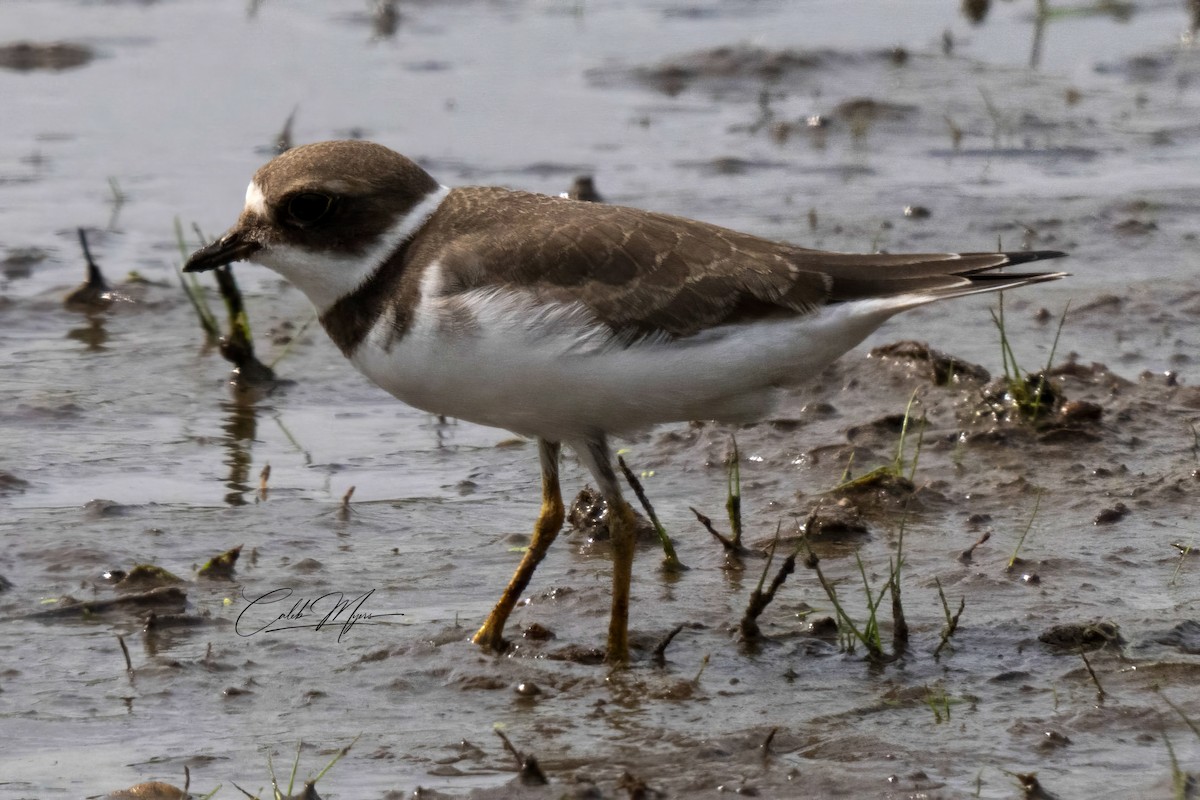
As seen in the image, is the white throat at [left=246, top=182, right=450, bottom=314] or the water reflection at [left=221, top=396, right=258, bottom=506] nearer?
the white throat at [left=246, top=182, right=450, bottom=314]

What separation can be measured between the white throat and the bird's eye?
0.28 ft

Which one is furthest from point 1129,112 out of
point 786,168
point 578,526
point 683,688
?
point 683,688

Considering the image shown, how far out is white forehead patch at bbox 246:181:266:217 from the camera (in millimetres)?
5243

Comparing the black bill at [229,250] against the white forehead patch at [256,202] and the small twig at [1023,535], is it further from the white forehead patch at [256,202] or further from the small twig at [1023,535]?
the small twig at [1023,535]

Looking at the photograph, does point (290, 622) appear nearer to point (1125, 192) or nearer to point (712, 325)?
point (712, 325)

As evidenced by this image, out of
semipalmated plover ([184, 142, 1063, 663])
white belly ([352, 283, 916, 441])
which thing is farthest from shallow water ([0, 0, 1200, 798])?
white belly ([352, 283, 916, 441])

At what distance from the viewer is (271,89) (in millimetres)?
12273

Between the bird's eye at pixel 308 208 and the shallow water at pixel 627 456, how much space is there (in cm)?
128

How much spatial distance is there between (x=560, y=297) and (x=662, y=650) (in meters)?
1.10

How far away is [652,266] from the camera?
16.8 feet

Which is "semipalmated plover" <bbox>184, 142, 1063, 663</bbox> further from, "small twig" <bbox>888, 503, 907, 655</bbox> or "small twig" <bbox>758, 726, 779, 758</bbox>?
"small twig" <bbox>758, 726, 779, 758</bbox>

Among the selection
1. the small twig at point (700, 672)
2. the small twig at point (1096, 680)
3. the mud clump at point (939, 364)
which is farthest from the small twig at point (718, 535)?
the mud clump at point (939, 364)

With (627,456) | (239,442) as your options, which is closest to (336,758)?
(627,456)
